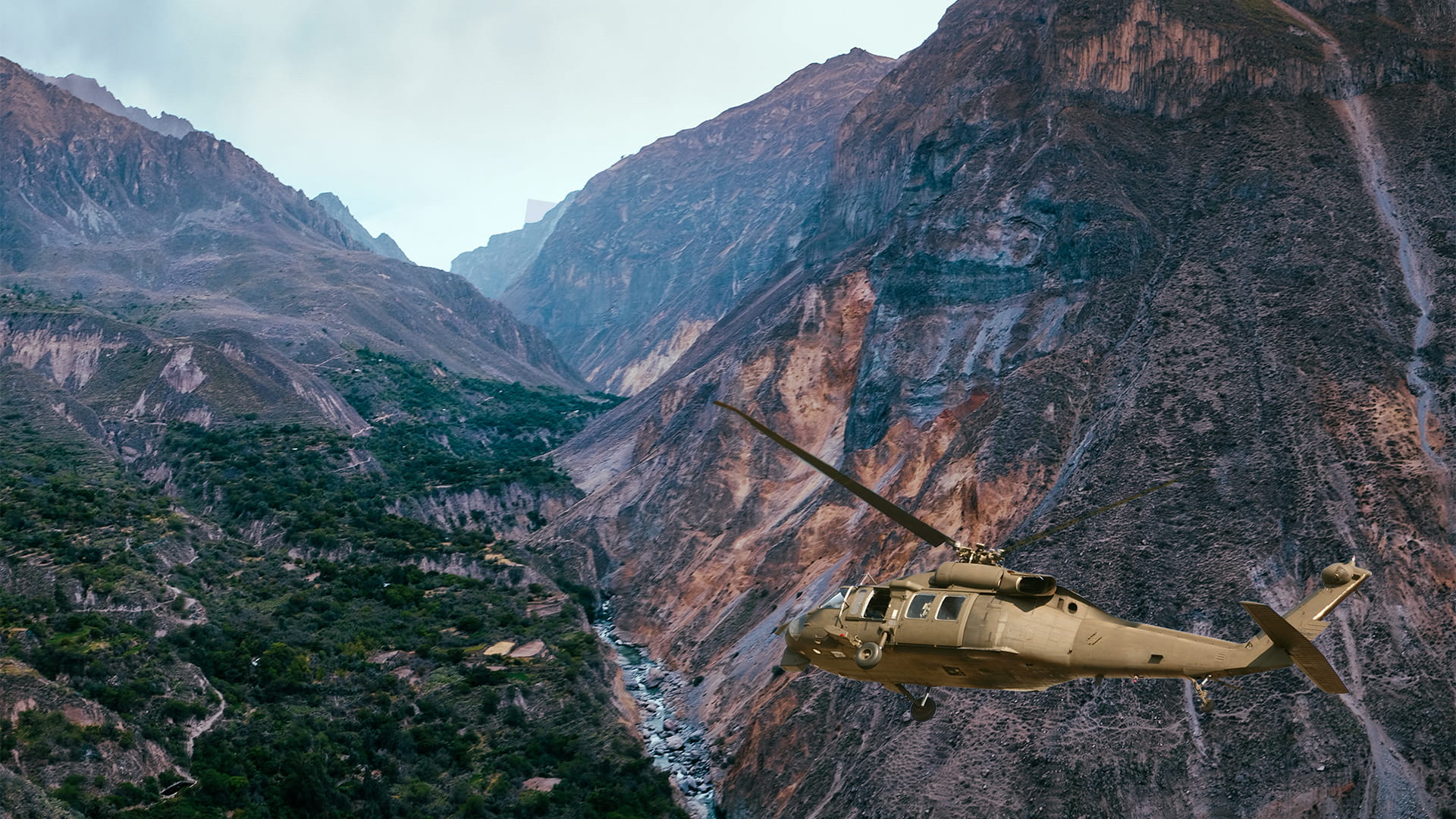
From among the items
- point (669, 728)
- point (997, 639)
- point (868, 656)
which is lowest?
point (669, 728)

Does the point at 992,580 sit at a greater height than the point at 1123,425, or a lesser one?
greater

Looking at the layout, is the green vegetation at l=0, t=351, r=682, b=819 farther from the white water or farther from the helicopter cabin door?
the white water

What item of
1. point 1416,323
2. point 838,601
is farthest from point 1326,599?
point 1416,323

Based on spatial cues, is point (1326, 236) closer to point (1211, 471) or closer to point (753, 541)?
point (1211, 471)

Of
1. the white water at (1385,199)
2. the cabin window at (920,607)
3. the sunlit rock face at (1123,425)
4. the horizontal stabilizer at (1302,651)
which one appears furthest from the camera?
the white water at (1385,199)

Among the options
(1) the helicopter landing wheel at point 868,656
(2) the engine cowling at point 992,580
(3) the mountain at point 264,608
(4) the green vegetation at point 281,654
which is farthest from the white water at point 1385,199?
(1) the helicopter landing wheel at point 868,656

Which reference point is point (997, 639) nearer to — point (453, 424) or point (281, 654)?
point (281, 654)

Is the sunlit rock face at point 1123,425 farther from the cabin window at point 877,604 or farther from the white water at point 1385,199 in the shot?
the cabin window at point 877,604
